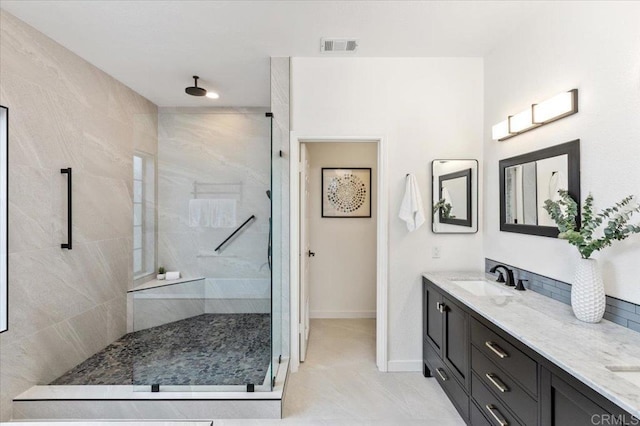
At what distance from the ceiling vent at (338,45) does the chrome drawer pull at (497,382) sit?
252cm

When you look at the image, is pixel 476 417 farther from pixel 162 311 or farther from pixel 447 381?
pixel 162 311

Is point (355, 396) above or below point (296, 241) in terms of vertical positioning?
below

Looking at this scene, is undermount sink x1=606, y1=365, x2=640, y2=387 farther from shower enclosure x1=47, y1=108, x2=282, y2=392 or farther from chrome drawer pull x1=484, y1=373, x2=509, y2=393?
shower enclosure x1=47, y1=108, x2=282, y2=392

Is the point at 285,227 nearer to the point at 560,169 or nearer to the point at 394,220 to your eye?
the point at 394,220

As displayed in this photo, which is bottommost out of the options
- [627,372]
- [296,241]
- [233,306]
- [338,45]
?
[233,306]

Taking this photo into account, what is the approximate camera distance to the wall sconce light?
5.91 feet

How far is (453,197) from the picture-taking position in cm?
277

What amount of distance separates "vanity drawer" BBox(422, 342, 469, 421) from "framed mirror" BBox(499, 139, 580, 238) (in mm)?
1166

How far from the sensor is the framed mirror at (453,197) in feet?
9.11

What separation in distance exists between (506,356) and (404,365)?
4.73 ft

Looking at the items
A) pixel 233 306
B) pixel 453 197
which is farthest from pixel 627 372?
pixel 233 306

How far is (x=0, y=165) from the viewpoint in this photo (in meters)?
2.11

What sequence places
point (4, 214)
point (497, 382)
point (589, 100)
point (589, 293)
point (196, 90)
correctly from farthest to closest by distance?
1. point (196, 90)
2. point (4, 214)
3. point (589, 100)
4. point (497, 382)
5. point (589, 293)

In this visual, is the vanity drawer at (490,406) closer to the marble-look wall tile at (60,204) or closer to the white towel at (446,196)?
the white towel at (446,196)
